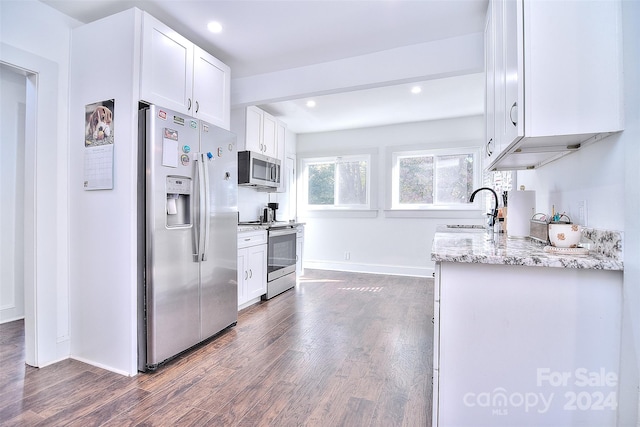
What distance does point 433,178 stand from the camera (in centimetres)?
479

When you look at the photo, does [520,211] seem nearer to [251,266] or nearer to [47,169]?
[251,266]

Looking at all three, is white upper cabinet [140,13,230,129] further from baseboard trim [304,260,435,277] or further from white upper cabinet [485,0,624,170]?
baseboard trim [304,260,435,277]

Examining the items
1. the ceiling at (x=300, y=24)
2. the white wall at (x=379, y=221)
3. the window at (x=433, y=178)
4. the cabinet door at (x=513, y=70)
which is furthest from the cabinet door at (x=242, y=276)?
the window at (x=433, y=178)

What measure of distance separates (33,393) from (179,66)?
227 centimetres

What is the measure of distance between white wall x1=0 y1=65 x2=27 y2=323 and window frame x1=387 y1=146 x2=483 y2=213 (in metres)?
4.56

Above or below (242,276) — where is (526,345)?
above

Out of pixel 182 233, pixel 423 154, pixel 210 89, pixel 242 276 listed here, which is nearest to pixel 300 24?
pixel 210 89

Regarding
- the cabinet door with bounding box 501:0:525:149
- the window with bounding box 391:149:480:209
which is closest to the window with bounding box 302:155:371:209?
the window with bounding box 391:149:480:209

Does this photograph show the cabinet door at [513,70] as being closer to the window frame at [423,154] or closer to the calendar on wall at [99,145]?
the calendar on wall at [99,145]

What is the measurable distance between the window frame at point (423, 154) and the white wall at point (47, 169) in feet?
13.3

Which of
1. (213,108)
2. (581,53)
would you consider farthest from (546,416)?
(213,108)

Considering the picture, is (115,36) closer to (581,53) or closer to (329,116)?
(581,53)

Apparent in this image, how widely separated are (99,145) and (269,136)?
229cm

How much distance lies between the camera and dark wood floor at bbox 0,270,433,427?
1554mm
